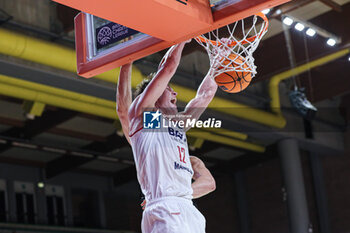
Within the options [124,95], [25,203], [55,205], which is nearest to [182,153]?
[124,95]

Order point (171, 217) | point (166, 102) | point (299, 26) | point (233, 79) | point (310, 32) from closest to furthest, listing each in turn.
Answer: point (171, 217) < point (166, 102) < point (233, 79) < point (299, 26) < point (310, 32)

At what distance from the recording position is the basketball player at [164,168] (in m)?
4.55

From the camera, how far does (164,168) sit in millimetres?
4660

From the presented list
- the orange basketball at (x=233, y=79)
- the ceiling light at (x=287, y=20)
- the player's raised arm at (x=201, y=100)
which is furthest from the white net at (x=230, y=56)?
the ceiling light at (x=287, y=20)

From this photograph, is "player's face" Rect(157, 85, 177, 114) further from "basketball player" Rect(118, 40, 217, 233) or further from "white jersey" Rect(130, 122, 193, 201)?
"white jersey" Rect(130, 122, 193, 201)

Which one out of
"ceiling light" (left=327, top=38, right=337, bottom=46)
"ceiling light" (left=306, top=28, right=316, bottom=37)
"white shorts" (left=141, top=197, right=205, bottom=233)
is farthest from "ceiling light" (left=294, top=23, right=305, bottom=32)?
"white shorts" (left=141, top=197, right=205, bottom=233)

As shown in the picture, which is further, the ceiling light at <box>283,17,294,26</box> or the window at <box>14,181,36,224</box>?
the window at <box>14,181,36,224</box>

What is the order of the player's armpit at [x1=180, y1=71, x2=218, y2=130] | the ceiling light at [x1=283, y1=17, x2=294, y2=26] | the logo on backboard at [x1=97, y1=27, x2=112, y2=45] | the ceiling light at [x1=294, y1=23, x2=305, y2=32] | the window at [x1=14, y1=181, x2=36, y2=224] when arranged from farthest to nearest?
the window at [x1=14, y1=181, x2=36, y2=224] → the ceiling light at [x1=294, y1=23, x2=305, y2=32] → the ceiling light at [x1=283, y1=17, x2=294, y2=26] → the logo on backboard at [x1=97, y1=27, x2=112, y2=45] → the player's armpit at [x1=180, y1=71, x2=218, y2=130]

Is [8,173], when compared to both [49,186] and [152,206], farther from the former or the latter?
[152,206]

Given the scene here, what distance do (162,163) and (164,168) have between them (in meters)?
0.04

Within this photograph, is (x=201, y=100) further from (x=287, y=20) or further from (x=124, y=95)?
(x=287, y=20)

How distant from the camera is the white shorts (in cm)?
448

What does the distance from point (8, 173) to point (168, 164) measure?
12.4 meters

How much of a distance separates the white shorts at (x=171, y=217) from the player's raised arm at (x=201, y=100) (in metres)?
0.79
